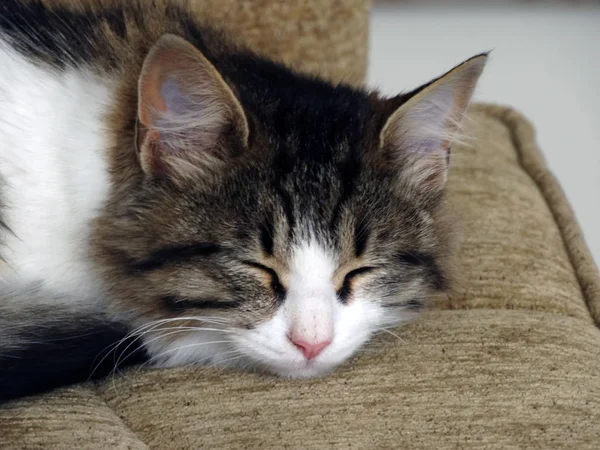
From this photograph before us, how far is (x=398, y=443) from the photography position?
966 mm

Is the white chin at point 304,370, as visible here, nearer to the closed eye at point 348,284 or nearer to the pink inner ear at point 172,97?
the closed eye at point 348,284

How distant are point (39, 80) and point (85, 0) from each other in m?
0.28

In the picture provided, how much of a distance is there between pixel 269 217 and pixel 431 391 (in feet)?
1.03

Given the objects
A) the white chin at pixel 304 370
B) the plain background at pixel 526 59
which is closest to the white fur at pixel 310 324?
the white chin at pixel 304 370

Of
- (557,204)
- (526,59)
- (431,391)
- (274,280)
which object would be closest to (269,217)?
(274,280)

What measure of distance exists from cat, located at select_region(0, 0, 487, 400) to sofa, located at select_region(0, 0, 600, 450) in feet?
0.14

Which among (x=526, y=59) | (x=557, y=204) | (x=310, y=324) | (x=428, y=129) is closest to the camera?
(x=310, y=324)

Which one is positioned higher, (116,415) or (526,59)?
(116,415)

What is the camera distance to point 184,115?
1.05 meters

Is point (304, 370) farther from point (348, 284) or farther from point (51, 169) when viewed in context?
point (51, 169)

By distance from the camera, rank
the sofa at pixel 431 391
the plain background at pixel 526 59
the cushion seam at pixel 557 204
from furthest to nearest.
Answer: the plain background at pixel 526 59, the cushion seam at pixel 557 204, the sofa at pixel 431 391

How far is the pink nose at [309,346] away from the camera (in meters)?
0.99

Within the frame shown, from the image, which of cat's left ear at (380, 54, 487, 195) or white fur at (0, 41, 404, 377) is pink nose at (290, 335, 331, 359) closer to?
white fur at (0, 41, 404, 377)

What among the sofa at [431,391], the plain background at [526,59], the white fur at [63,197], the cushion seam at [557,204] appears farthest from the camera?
the plain background at [526,59]
